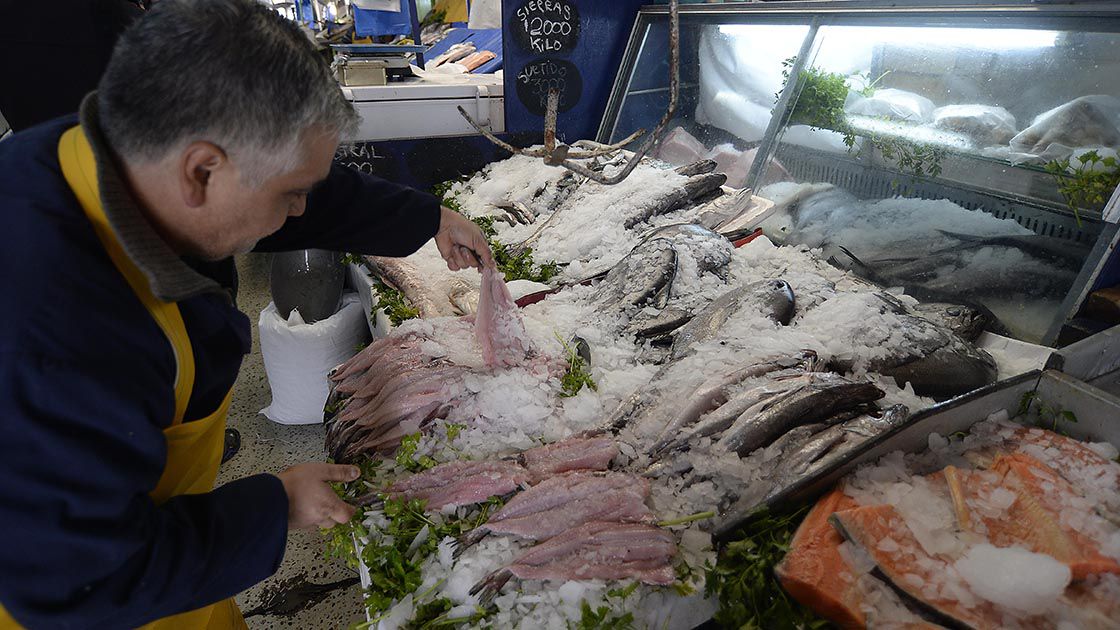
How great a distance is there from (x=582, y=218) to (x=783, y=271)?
1426mm

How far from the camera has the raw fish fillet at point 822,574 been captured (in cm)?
150

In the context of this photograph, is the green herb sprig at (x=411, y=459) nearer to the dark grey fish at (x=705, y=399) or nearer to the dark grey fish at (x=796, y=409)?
the dark grey fish at (x=705, y=399)

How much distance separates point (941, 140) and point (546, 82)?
3.42m

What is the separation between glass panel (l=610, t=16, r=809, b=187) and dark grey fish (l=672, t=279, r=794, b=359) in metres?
1.66

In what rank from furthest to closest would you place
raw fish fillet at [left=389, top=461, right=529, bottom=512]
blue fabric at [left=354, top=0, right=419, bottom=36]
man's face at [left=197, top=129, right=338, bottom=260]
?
blue fabric at [left=354, top=0, right=419, bottom=36], raw fish fillet at [left=389, top=461, right=529, bottom=512], man's face at [left=197, top=129, right=338, bottom=260]

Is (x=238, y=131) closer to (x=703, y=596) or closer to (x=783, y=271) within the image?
(x=703, y=596)

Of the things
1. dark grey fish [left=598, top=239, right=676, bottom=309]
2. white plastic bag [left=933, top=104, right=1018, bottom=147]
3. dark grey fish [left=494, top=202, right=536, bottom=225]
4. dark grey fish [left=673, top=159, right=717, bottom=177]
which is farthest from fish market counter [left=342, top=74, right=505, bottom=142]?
white plastic bag [left=933, top=104, right=1018, bottom=147]

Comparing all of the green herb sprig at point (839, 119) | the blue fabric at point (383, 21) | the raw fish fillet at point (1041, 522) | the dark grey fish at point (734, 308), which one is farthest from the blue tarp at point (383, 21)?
the raw fish fillet at point (1041, 522)

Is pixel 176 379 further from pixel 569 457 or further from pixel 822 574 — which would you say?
pixel 822 574

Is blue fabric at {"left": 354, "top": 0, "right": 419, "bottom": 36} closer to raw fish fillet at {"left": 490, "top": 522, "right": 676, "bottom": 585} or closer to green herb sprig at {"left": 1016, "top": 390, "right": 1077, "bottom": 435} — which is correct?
raw fish fillet at {"left": 490, "top": 522, "right": 676, "bottom": 585}

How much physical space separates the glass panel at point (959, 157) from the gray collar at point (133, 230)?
3.15 m

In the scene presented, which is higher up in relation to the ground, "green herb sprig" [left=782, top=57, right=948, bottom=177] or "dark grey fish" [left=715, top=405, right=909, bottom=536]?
"green herb sprig" [left=782, top=57, right=948, bottom=177]

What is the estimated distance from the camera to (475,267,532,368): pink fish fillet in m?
2.54

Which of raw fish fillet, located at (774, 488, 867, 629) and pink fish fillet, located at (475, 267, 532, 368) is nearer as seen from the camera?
raw fish fillet, located at (774, 488, 867, 629)
